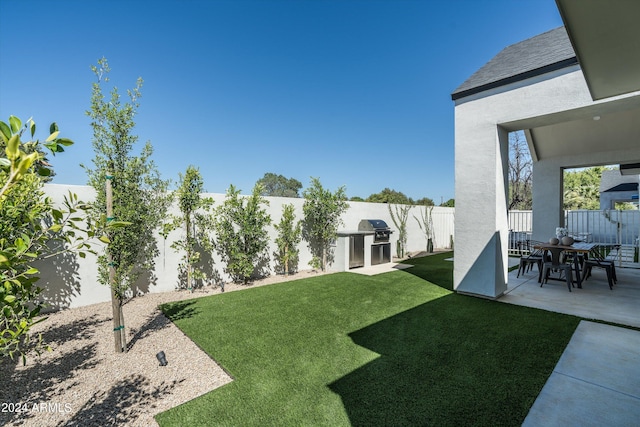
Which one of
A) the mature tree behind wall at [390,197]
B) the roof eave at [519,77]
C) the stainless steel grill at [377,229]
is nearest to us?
the roof eave at [519,77]

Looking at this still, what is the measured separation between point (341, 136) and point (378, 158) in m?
4.49

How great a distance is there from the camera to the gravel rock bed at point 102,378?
2.78m

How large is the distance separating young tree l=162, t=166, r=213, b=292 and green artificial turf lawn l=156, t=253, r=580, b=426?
1285 mm

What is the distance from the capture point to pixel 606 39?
2.28 m

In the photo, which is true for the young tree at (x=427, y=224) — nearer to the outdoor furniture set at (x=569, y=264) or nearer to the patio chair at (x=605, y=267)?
the outdoor furniture set at (x=569, y=264)

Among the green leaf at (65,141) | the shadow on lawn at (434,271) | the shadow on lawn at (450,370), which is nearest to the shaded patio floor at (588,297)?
the shadow on lawn at (450,370)

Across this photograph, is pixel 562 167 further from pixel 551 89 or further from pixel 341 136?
pixel 341 136

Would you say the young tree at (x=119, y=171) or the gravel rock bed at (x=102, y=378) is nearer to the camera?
the gravel rock bed at (x=102, y=378)

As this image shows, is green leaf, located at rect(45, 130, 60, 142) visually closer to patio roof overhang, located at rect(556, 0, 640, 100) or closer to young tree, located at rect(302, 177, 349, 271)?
patio roof overhang, located at rect(556, 0, 640, 100)

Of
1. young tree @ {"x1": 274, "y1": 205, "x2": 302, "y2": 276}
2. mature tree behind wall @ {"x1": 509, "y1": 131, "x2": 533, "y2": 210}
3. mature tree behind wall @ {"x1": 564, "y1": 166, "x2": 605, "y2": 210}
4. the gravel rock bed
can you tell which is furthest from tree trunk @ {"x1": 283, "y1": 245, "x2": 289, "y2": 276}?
mature tree behind wall @ {"x1": 564, "y1": 166, "x2": 605, "y2": 210}

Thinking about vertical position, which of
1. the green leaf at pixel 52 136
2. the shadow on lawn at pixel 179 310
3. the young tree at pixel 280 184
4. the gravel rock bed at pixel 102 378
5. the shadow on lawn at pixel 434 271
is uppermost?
the young tree at pixel 280 184

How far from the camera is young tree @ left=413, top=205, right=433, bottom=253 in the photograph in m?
14.8

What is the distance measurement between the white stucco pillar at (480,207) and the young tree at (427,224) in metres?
8.21

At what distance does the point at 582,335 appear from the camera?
4.29m
